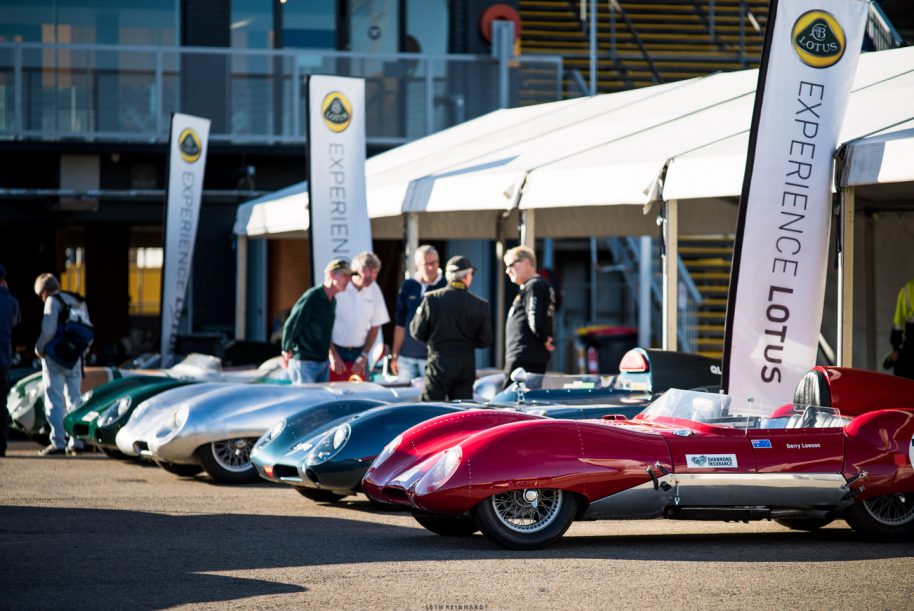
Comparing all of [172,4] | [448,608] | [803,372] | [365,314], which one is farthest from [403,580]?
[172,4]

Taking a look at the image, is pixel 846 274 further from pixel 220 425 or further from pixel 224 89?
pixel 224 89

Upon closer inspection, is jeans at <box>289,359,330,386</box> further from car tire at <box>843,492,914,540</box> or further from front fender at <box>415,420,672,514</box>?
car tire at <box>843,492,914,540</box>

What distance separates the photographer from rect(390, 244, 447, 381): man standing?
12.0 meters

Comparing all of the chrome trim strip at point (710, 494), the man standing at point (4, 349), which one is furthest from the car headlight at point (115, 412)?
the chrome trim strip at point (710, 494)

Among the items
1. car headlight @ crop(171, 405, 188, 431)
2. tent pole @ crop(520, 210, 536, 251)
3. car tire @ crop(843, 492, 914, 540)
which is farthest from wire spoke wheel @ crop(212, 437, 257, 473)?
car tire @ crop(843, 492, 914, 540)

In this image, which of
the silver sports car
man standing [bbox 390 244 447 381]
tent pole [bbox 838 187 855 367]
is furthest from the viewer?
man standing [bbox 390 244 447 381]

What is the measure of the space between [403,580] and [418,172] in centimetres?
908

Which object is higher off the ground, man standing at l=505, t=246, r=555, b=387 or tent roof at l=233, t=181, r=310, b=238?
tent roof at l=233, t=181, r=310, b=238

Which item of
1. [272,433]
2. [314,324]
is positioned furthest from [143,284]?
[272,433]

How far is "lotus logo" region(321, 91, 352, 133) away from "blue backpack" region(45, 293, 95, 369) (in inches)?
124

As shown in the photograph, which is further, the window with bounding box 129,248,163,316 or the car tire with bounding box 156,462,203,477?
the window with bounding box 129,248,163,316

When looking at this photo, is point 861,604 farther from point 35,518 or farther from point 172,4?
point 172,4

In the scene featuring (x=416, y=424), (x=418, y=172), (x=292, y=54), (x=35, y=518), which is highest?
(x=292, y=54)

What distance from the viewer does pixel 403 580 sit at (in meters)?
6.01
